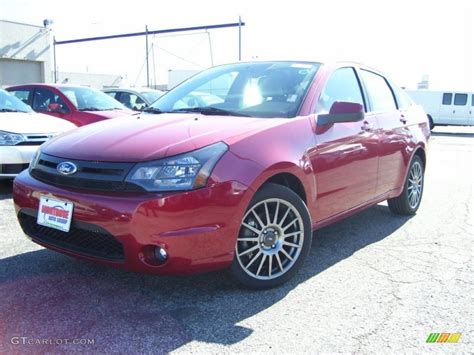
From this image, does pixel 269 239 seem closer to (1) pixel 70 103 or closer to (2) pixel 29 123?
(2) pixel 29 123

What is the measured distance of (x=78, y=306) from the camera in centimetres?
293

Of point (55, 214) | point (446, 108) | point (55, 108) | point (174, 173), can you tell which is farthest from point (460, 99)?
point (55, 214)

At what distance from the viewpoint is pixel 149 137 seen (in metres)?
3.05

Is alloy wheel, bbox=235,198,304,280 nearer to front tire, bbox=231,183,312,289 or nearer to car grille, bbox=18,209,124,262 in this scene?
front tire, bbox=231,183,312,289

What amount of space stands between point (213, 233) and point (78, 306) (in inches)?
36.7

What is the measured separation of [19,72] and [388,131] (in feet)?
79.2

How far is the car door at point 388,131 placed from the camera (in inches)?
174

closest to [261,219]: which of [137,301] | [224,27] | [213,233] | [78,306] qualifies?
[213,233]

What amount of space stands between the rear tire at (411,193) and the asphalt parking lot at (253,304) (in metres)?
→ 0.97

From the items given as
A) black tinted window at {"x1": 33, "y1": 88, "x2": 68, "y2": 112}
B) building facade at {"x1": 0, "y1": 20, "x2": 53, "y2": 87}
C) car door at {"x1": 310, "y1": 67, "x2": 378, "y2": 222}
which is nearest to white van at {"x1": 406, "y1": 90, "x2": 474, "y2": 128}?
building facade at {"x1": 0, "y1": 20, "x2": 53, "y2": 87}

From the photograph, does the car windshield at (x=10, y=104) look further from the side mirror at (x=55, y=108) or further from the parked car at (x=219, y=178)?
the parked car at (x=219, y=178)

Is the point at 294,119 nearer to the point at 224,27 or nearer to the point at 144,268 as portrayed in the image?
the point at 144,268

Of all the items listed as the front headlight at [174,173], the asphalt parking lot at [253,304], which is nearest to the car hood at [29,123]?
the asphalt parking lot at [253,304]

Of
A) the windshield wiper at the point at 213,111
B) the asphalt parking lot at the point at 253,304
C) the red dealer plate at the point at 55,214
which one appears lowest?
the asphalt parking lot at the point at 253,304
